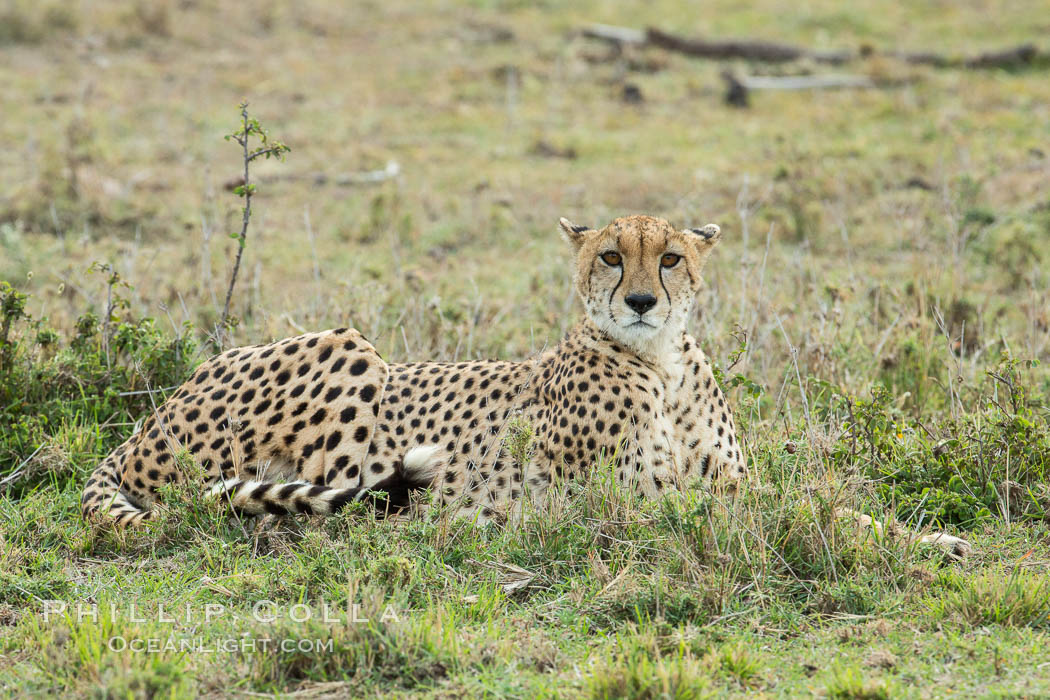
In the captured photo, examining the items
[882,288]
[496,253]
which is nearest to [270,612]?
[882,288]

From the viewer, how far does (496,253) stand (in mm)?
7180

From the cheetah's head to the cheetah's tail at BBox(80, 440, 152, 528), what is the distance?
5.00 ft

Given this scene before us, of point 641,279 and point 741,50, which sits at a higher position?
point 741,50

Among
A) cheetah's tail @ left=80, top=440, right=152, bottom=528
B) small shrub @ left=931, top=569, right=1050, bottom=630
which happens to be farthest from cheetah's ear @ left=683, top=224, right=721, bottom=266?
cheetah's tail @ left=80, top=440, right=152, bottom=528

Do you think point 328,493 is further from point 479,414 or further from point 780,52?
point 780,52

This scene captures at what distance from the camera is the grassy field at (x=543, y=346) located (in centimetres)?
272

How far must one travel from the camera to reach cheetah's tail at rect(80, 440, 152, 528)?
137 inches

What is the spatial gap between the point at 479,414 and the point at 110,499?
1.17m

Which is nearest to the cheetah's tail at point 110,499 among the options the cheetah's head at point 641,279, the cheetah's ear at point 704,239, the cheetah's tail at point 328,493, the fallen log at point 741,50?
the cheetah's tail at point 328,493

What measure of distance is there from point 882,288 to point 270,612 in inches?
140

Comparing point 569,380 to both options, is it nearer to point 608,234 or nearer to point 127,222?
point 608,234

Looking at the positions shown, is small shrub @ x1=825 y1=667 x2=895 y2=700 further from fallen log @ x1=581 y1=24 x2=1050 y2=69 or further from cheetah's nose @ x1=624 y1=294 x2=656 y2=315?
fallen log @ x1=581 y1=24 x2=1050 y2=69

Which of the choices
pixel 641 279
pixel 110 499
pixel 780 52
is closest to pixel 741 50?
pixel 780 52

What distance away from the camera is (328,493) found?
320 cm
